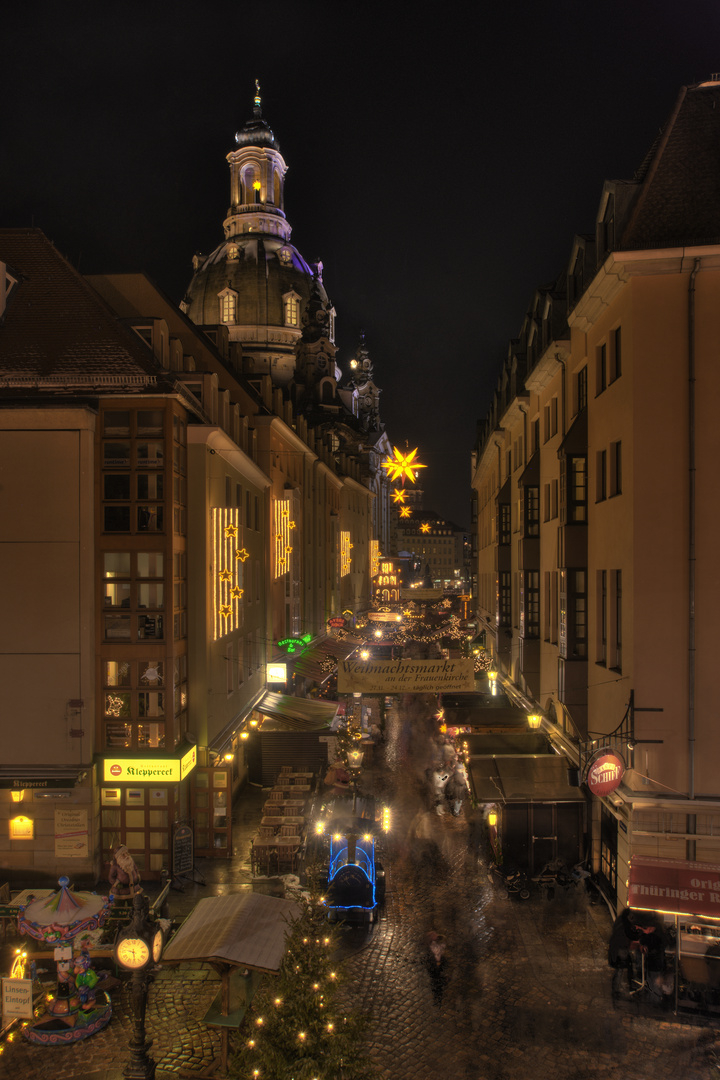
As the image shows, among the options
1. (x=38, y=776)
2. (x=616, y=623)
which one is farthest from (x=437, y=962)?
(x=38, y=776)

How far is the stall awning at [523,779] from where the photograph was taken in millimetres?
18766

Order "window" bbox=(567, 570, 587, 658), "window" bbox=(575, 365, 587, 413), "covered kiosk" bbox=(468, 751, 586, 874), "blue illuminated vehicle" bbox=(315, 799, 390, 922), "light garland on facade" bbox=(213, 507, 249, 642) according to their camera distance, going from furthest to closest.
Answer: "light garland on facade" bbox=(213, 507, 249, 642) → "window" bbox=(575, 365, 587, 413) → "window" bbox=(567, 570, 587, 658) → "covered kiosk" bbox=(468, 751, 586, 874) → "blue illuminated vehicle" bbox=(315, 799, 390, 922)

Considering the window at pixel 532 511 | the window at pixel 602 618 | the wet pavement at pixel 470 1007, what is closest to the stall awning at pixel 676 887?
the wet pavement at pixel 470 1007

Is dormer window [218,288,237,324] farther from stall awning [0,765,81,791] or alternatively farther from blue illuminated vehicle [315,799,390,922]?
blue illuminated vehicle [315,799,390,922]

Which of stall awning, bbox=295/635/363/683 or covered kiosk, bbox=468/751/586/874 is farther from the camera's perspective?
stall awning, bbox=295/635/363/683

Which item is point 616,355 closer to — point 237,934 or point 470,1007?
point 470,1007

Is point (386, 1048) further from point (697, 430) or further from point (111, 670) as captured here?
point (697, 430)

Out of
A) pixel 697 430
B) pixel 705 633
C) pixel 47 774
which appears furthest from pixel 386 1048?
pixel 697 430

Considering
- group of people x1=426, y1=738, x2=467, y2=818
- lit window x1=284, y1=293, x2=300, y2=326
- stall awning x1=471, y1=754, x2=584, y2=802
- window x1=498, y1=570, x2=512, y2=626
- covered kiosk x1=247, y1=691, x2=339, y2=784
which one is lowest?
group of people x1=426, y1=738, x2=467, y2=818

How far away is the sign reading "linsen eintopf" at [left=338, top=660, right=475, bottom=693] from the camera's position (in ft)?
81.4

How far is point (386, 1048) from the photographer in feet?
39.8

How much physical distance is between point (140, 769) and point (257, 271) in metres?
76.2

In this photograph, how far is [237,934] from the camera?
1107cm

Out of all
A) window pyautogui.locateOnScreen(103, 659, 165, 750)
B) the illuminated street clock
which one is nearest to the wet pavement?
the illuminated street clock
